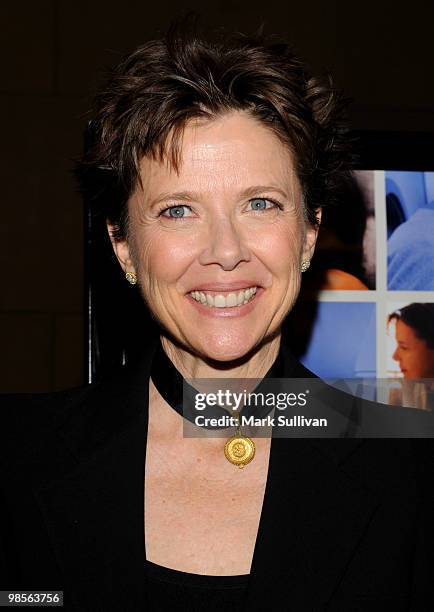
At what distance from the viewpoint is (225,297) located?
176 cm

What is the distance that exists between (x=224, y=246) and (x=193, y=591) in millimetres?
751

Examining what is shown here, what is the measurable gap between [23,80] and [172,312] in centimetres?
185

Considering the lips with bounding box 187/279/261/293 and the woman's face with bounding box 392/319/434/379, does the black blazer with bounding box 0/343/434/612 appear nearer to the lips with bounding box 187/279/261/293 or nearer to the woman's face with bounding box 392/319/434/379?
the lips with bounding box 187/279/261/293

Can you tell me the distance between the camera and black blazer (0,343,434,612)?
5.28 feet

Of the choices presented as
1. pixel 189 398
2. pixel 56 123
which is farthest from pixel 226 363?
pixel 56 123

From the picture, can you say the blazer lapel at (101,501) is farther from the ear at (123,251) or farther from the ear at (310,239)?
the ear at (310,239)

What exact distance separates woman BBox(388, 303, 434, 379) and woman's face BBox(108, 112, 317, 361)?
2.78ft

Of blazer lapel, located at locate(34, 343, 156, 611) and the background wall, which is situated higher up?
the background wall

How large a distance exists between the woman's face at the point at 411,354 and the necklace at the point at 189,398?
0.71 metres

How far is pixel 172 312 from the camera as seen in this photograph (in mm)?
1810

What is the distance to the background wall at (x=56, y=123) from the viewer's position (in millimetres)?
3166

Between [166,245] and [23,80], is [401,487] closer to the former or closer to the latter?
[166,245]

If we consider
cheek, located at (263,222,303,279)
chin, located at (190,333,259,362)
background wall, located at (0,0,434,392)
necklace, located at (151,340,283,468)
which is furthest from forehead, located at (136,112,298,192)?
background wall, located at (0,0,434,392)

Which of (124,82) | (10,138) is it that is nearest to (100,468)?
(124,82)
